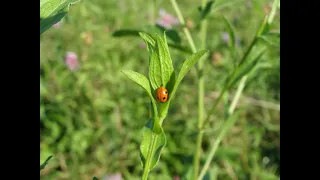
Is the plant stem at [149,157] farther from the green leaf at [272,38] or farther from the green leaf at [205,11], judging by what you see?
the green leaf at [205,11]

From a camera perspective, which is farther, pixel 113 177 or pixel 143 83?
pixel 113 177

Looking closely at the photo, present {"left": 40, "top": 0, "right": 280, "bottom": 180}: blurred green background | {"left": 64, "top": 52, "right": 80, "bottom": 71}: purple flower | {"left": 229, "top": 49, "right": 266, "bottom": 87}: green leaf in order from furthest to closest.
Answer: {"left": 64, "top": 52, "right": 80, "bottom": 71}: purple flower < {"left": 40, "top": 0, "right": 280, "bottom": 180}: blurred green background < {"left": 229, "top": 49, "right": 266, "bottom": 87}: green leaf

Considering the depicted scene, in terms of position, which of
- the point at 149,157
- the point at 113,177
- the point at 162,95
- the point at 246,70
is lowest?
the point at 113,177

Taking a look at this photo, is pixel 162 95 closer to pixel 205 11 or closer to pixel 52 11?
pixel 52 11

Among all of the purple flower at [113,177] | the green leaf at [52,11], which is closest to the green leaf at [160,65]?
the green leaf at [52,11]

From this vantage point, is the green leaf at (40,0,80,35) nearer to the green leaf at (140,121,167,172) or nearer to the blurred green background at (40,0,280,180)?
the green leaf at (140,121,167,172)

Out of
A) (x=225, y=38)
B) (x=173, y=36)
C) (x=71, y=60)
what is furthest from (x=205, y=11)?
(x=225, y=38)

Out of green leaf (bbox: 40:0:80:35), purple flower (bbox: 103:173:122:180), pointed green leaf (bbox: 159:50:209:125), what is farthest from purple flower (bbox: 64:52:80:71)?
pointed green leaf (bbox: 159:50:209:125)
